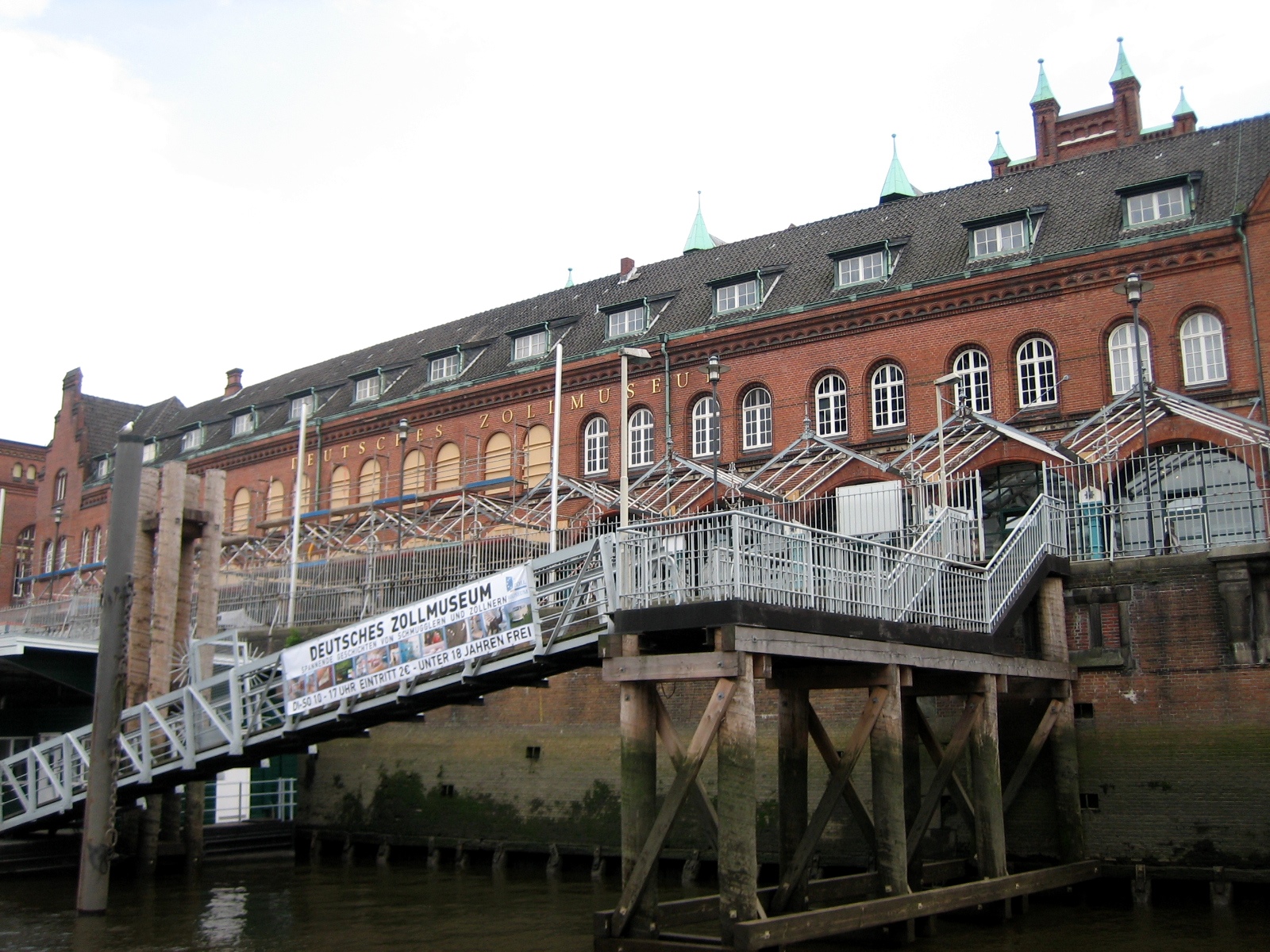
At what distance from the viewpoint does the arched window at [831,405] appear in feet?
108

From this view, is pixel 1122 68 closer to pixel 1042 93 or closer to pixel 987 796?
pixel 1042 93

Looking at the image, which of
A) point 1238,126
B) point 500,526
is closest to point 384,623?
point 500,526

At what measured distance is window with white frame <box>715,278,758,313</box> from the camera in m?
35.7

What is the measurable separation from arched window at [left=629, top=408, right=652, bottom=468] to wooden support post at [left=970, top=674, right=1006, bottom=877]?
19561 mm

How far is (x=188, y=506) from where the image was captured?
23812mm

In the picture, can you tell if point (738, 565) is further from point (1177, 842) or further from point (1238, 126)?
point (1238, 126)

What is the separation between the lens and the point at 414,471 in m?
42.7

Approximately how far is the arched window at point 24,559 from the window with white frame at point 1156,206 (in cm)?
5229

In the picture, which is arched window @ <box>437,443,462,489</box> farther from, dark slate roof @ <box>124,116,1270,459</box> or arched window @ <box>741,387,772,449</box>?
arched window @ <box>741,387,772,449</box>

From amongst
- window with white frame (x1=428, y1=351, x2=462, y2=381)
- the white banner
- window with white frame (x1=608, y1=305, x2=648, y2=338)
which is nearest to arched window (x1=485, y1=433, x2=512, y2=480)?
window with white frame (x1=428, y1=351, x2=462, y2=381)

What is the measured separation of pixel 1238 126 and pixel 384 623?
24643 millimetres

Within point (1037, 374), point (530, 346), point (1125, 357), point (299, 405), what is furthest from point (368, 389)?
point (1125, 357)

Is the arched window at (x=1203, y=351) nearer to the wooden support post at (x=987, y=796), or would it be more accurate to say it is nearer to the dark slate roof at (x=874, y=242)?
the dark slate roof at (x=874, y=242)

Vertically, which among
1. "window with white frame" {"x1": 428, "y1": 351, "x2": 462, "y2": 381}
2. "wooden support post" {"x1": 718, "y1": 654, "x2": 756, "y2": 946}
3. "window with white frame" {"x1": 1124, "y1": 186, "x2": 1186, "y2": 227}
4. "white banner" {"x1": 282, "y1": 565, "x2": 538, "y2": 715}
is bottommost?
"wooden support post" {"x1": 718, "y1": 654, "x2": 756, "y2": 946}
